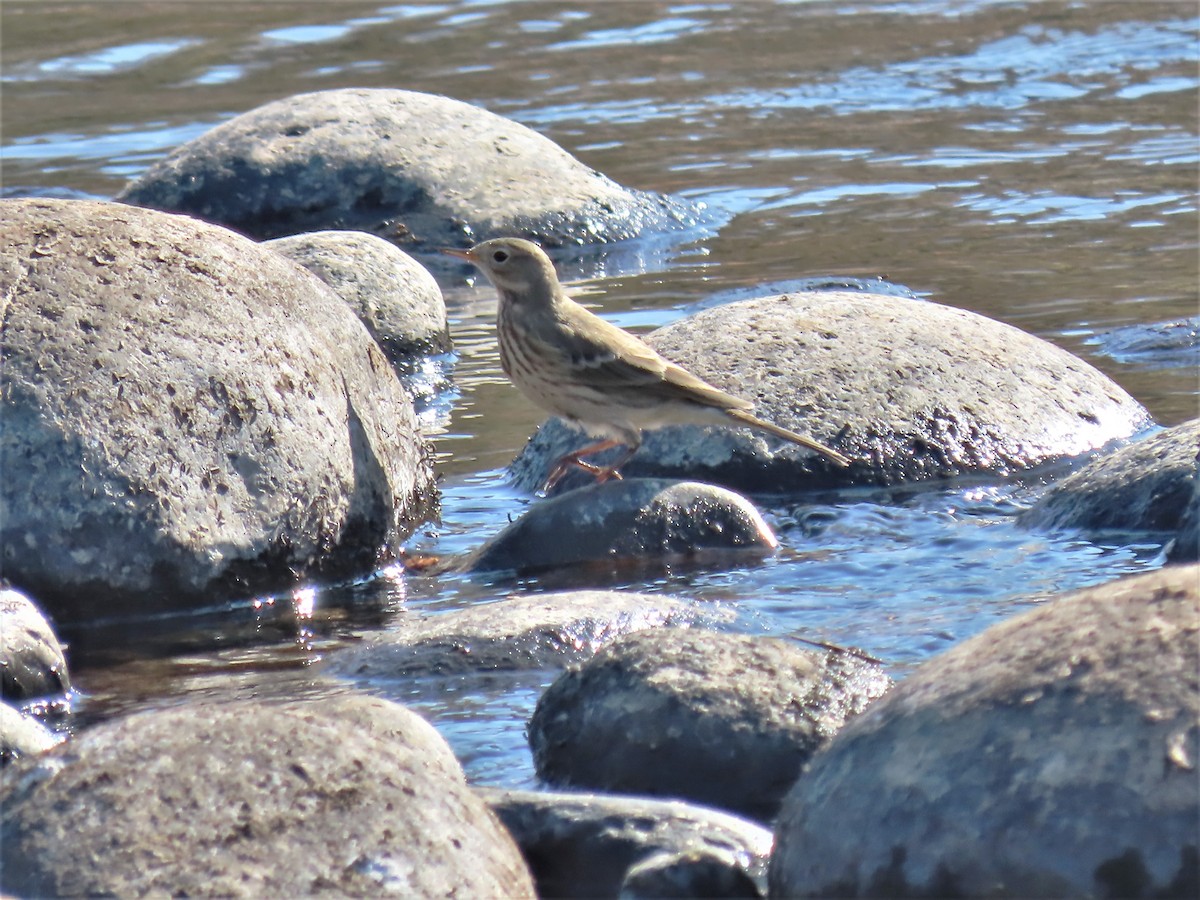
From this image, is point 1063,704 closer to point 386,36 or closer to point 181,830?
point 181,830

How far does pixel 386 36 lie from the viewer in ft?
68.5

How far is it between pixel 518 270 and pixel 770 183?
7.11 metres

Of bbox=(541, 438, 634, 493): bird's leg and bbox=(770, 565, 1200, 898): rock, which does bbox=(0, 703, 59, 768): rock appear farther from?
bbox=(541, 438, 634, 493): bird's leg

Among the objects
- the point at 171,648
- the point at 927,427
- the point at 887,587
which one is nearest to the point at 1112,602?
the point at 887,587

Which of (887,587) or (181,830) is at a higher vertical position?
(181,830)

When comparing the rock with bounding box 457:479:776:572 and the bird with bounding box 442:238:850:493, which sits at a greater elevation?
the bird with bounding box 442:238:850:493

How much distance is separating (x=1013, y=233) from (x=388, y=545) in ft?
22.6

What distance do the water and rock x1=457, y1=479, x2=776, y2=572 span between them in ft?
0.52

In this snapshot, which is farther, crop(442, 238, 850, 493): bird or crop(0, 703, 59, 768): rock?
crop(442, 238, 850, 493): bird

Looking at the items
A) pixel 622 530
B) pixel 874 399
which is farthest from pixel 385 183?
pixel 622 530

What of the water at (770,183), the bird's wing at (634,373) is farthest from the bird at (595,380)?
the water at (770,183)

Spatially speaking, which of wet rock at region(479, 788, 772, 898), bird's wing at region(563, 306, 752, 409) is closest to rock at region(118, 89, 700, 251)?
bird's wing at region(563, 306, 752, 409)

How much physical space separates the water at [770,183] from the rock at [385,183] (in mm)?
593

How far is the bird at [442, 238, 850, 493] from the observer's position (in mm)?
8164
